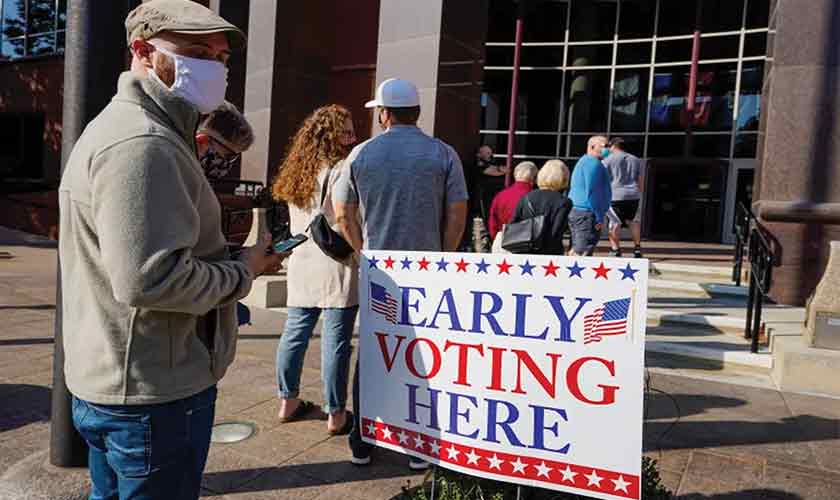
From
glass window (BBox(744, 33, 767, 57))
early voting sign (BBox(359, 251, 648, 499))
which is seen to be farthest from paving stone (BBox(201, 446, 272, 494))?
glass window (BBox(744, 33, 767, 57))

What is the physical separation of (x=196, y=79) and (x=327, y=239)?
1.84 meters

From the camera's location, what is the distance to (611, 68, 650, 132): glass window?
17969 mm

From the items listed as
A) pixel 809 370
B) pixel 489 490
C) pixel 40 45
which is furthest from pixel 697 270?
pixel 40 45

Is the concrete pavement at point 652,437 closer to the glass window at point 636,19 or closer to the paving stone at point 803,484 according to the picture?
the paving stone at point 803,484

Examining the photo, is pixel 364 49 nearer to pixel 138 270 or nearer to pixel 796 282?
pixel 796 282

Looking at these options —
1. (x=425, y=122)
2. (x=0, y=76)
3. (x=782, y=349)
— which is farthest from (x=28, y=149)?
(x=782, y=349)

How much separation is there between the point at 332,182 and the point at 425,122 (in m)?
5.38

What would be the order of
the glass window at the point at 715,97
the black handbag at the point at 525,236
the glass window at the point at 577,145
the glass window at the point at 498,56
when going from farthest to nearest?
the glass window at the point at 498,56 < the glass window at the point at 577,145 < the glass window at the point at 715,97 < the black handbag at the point at 525,236

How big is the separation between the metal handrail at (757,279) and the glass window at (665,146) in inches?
457

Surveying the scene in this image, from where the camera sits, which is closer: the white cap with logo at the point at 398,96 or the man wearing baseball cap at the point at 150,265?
the man wearing baseball cap at the point at 150,265

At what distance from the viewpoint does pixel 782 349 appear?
527 centimetres

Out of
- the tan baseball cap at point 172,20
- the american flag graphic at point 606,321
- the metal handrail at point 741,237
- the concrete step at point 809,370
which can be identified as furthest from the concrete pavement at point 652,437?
the metal handrail at point 741,237

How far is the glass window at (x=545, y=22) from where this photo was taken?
18.9m

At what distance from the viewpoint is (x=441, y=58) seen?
874 centimetres
